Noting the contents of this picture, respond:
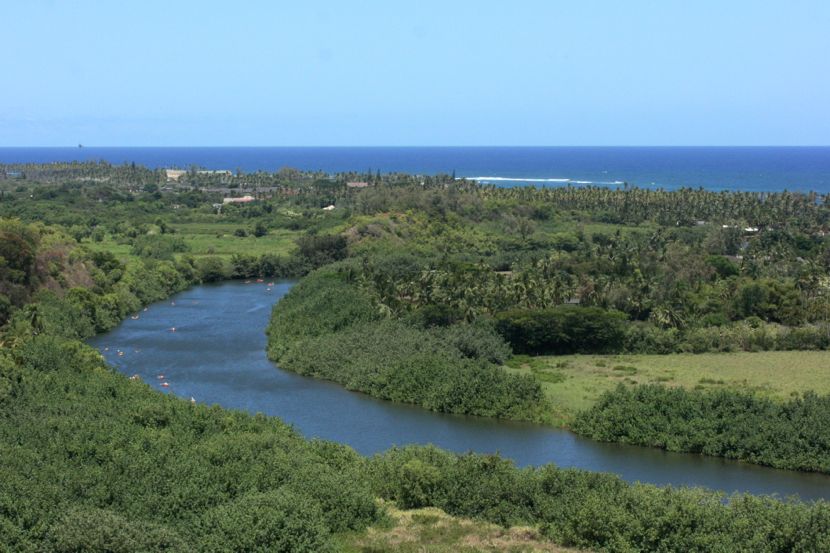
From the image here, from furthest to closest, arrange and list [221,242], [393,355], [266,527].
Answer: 1. [221,242]
2. [393,355]
3. [266,527]

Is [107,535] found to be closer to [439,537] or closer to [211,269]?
[439,537]

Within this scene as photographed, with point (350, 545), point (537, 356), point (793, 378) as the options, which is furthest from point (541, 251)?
point (350, 545)

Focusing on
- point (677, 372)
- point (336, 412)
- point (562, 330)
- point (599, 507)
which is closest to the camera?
point (599, 507)

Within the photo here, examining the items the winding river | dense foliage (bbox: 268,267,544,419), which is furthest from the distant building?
dense foliage (bbox: 268,267,544,419)

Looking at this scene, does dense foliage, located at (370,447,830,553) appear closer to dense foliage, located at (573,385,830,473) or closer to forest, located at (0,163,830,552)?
forest, located at (0,163,830,552)

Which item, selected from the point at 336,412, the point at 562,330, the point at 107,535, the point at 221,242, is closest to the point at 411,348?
the point at 336,412

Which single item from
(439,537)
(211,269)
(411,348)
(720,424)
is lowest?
(211,269)
